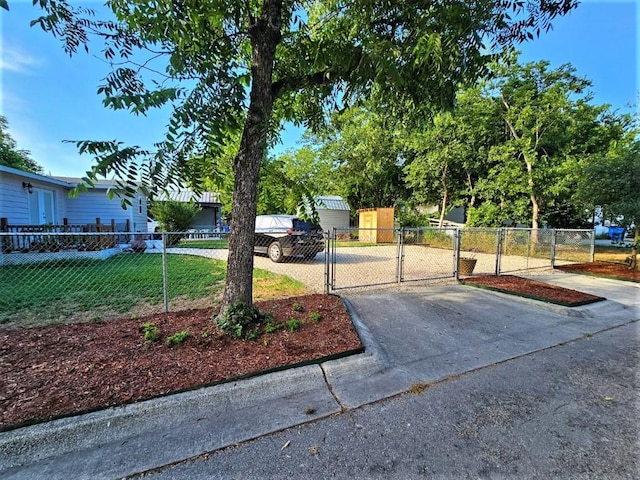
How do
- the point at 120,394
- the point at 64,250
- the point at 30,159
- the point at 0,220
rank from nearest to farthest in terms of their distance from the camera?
the point at 120,394
the point at 0,220
the point at 64,250
the point at 30,159

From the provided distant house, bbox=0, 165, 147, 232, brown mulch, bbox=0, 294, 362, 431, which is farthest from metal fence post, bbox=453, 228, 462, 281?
distant house, bbox=0, 165, 147, 232

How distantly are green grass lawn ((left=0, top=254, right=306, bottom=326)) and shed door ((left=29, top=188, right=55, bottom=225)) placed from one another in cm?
361

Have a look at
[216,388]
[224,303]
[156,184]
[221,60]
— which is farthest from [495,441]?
[221,60]

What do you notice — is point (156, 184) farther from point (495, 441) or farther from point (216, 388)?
point (495, 441)

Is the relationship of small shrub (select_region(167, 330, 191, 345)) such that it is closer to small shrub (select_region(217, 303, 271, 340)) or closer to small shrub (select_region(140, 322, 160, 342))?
small shrub (select_region(140, 322, 160, 342))

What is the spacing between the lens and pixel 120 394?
229 centimetres

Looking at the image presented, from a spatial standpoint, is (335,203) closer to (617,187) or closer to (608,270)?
(617,187)

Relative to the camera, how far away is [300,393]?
2.54m

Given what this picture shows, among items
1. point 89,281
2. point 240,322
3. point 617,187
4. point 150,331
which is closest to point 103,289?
point 89,281

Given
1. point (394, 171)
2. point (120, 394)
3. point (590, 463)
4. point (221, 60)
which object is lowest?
point (590, 463)

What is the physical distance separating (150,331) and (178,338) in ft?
1.33

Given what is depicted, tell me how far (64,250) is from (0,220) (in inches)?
64.3

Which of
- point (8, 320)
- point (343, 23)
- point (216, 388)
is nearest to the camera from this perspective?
point (216, 388)

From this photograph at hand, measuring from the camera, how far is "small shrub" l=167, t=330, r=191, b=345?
304cm
